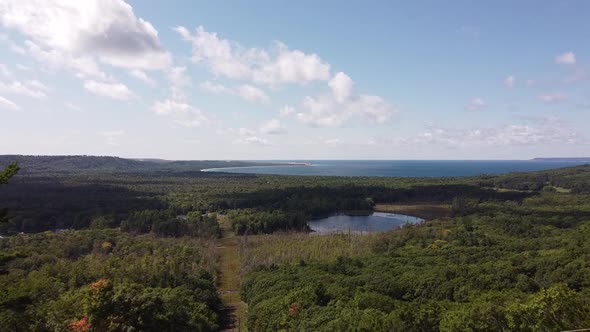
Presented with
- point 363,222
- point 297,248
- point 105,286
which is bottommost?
point 363,222

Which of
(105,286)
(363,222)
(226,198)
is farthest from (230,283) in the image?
(226,198)

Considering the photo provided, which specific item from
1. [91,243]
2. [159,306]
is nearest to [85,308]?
[159,306]

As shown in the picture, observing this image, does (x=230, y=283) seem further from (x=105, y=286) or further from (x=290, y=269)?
(x=105, y=286)

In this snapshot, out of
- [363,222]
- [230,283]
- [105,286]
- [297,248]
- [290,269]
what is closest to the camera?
[105,286]

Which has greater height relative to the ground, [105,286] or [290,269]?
[105,286]

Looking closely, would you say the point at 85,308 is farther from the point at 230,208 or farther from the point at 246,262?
the point at 230,208

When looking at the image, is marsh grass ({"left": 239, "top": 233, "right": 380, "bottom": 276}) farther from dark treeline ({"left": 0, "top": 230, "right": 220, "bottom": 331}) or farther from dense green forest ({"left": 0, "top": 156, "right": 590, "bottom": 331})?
dark treeline ({"left": 0, "top": 230, "right": 220, "bottom": 331})

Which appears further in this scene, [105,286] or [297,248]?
[297,248]
